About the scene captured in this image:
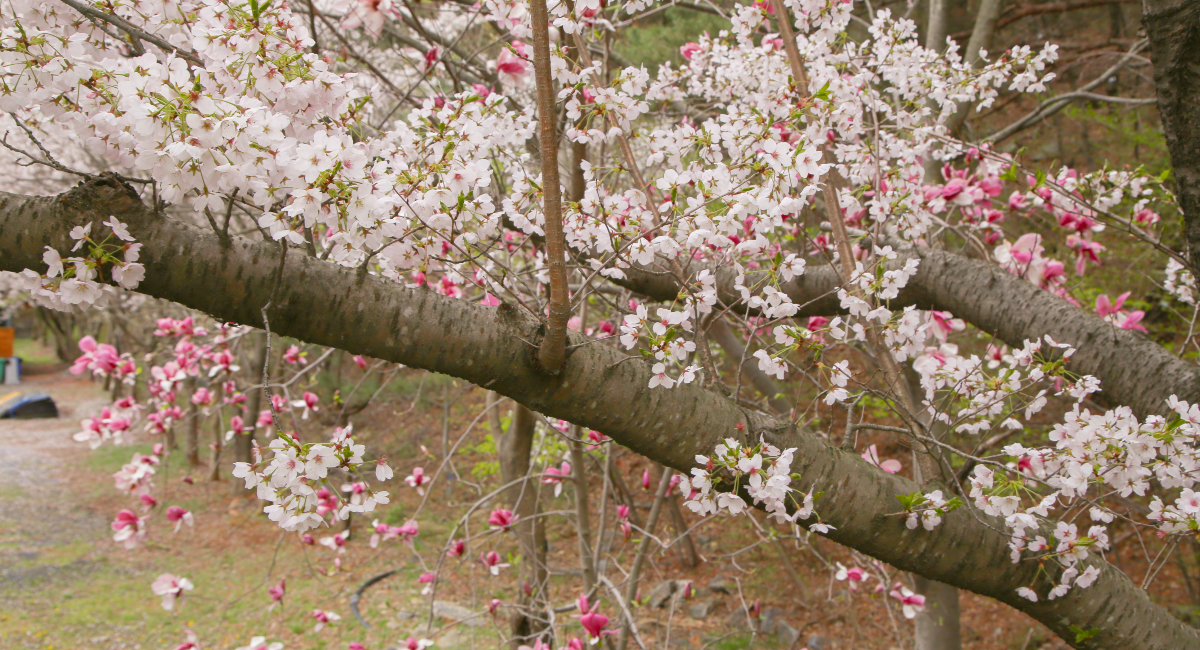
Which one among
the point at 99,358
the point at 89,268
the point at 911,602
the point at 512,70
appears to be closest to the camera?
the point at 89,268

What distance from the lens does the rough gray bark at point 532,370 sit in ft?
3.82

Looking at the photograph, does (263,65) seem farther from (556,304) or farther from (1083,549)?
(1083,549)

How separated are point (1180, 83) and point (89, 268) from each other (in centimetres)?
208

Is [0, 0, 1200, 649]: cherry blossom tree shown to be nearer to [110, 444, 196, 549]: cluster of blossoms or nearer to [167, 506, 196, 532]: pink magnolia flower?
[110, 444, 196, 549]: cluster of blossoms

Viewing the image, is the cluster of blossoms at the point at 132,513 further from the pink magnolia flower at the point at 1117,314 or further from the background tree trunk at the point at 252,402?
the background tree trunk at the point at 252,402

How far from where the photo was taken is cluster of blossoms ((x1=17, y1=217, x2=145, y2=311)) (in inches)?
42.6

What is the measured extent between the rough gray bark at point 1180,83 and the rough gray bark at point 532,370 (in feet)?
2.78

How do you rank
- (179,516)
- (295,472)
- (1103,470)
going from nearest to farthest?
(295,472)
(1103,470)
(179,516)

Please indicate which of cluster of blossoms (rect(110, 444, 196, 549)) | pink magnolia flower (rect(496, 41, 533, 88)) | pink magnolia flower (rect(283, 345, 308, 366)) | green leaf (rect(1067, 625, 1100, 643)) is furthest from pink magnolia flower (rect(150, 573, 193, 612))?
green leaf (rect(1067, 625, 1100, 643))

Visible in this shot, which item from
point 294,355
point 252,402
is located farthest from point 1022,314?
point 252,402

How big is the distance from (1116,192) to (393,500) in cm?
775

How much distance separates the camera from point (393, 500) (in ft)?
26.5

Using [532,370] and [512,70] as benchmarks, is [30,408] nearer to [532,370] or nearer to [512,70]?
[512,70]

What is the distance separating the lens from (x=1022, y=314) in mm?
2096
